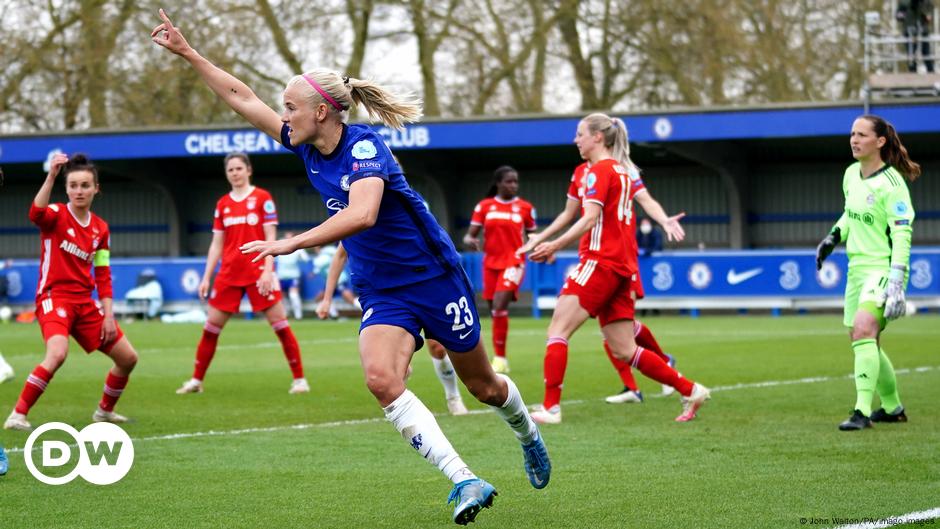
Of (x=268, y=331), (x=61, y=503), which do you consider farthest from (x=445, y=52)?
(x=61, y=503)

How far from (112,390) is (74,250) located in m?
1.13

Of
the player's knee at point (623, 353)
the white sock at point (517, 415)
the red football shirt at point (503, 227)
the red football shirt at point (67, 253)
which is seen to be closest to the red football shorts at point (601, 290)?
the player's knee at point (623, 353)

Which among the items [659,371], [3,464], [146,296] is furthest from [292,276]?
[3,464]

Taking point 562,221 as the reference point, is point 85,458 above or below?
below

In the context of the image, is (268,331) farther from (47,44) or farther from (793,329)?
(47,44)

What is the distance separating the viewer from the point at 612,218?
953 centimetres

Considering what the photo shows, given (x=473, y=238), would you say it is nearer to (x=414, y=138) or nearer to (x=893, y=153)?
(x=893, y=153)

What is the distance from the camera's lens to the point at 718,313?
2744 cm

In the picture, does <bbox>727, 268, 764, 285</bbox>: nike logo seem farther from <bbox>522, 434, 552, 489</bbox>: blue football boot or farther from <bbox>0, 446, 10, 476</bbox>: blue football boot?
<bbox>0, 446, 10, 476</bbox>: blue football boot

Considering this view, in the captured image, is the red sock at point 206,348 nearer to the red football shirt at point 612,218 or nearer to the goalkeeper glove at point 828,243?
the red football shirt at point 612,218

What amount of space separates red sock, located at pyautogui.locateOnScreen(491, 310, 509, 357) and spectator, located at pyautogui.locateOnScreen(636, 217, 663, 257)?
11805mm

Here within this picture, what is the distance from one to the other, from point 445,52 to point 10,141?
1091 cm

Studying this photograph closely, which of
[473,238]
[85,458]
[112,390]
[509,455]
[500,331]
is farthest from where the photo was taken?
[473,238]

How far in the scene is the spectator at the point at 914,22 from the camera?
27500 millimetres
